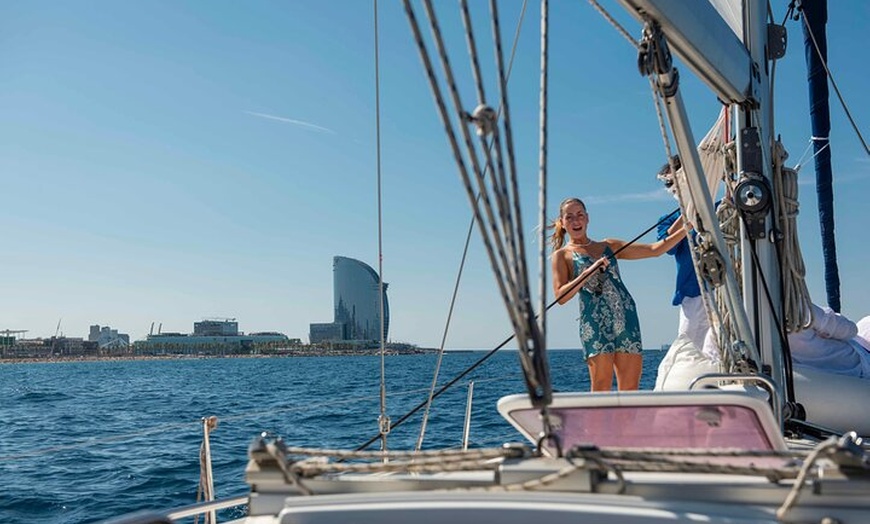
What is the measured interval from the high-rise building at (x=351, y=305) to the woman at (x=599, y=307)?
318 feet

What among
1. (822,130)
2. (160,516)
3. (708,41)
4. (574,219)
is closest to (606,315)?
(574,219)

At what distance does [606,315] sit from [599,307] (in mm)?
50

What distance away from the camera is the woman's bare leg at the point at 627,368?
3594mm

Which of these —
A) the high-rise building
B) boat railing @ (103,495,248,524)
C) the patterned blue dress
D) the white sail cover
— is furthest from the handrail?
the high-rise building

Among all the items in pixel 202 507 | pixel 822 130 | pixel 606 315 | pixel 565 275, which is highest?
pixel 822 130

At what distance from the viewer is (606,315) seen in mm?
3604

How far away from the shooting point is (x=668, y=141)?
9.04ft

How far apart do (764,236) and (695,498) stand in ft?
7.29

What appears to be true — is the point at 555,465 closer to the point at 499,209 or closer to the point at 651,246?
the point at 499,209

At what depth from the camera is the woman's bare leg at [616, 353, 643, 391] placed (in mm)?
3594

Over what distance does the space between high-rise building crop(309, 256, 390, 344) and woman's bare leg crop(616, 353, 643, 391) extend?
9692 cm

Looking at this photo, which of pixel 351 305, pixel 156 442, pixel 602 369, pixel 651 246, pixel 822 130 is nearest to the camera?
pixel 602 369

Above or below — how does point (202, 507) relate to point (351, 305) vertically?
below

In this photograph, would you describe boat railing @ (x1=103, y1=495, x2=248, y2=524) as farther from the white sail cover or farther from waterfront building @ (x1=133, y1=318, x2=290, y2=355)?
waterfront building @ (x1=133, y1=318, x2=290, y2=355)
